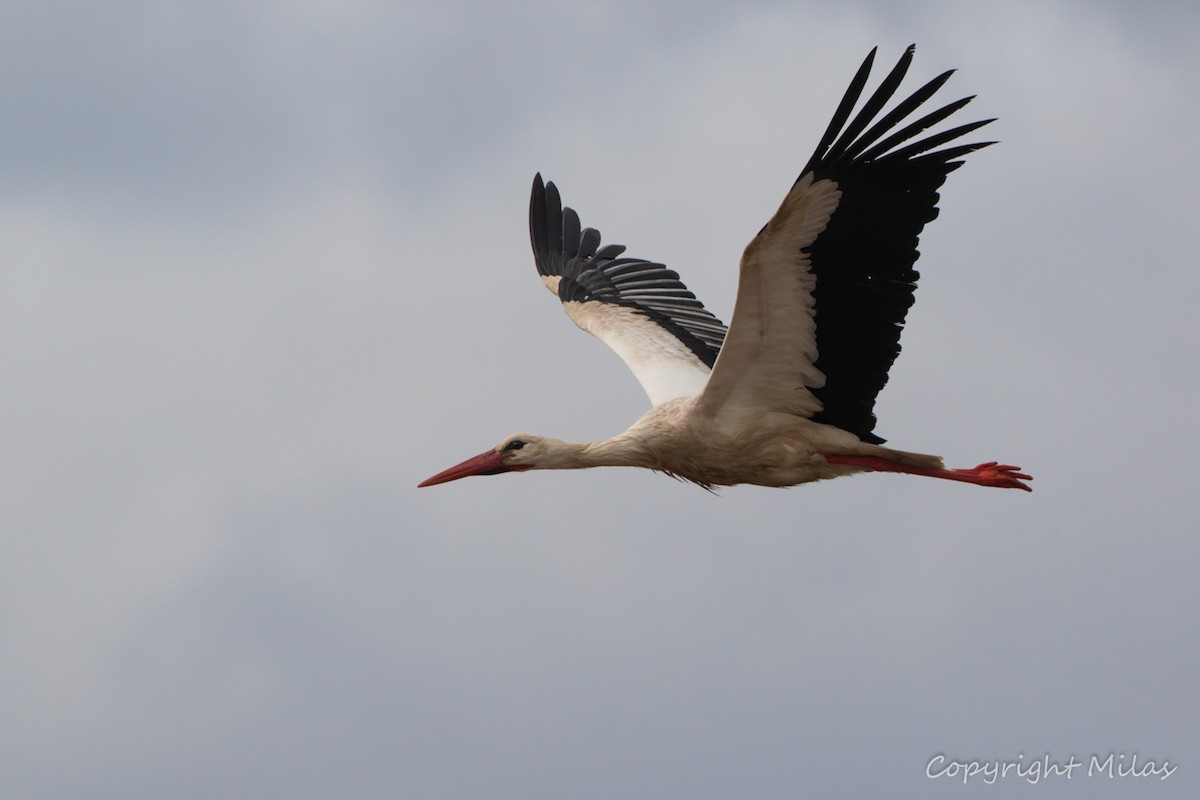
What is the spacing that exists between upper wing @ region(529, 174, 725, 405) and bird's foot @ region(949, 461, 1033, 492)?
1.88 metres

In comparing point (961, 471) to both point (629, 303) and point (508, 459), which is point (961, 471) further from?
point (629, 303)

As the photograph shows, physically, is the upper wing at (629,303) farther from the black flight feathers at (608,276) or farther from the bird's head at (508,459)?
the bird's head at (508,459)

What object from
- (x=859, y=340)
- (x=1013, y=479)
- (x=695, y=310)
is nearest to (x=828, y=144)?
(x=859, y=340)

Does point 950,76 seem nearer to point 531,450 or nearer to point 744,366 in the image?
point 744,366

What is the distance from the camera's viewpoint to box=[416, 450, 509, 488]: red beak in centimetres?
1140

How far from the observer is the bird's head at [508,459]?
11.3m

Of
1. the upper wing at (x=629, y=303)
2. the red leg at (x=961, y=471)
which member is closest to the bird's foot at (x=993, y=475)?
the red leg at (x=961, y=471)

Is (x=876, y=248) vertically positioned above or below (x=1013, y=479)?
above

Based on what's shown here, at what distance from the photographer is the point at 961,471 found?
10.9 metres

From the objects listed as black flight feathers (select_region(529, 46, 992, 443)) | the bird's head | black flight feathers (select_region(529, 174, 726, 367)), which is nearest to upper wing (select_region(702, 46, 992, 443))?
black flight feathers (select_region(529, 46, 992, 443))

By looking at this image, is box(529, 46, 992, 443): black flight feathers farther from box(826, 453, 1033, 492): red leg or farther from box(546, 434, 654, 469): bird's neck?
box(546, 434, 654, 469): bird's neck

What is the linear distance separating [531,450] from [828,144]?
10.1 feet

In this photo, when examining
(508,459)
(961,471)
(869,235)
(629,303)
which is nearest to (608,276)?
(629,303)

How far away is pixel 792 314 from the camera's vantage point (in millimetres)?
9875
